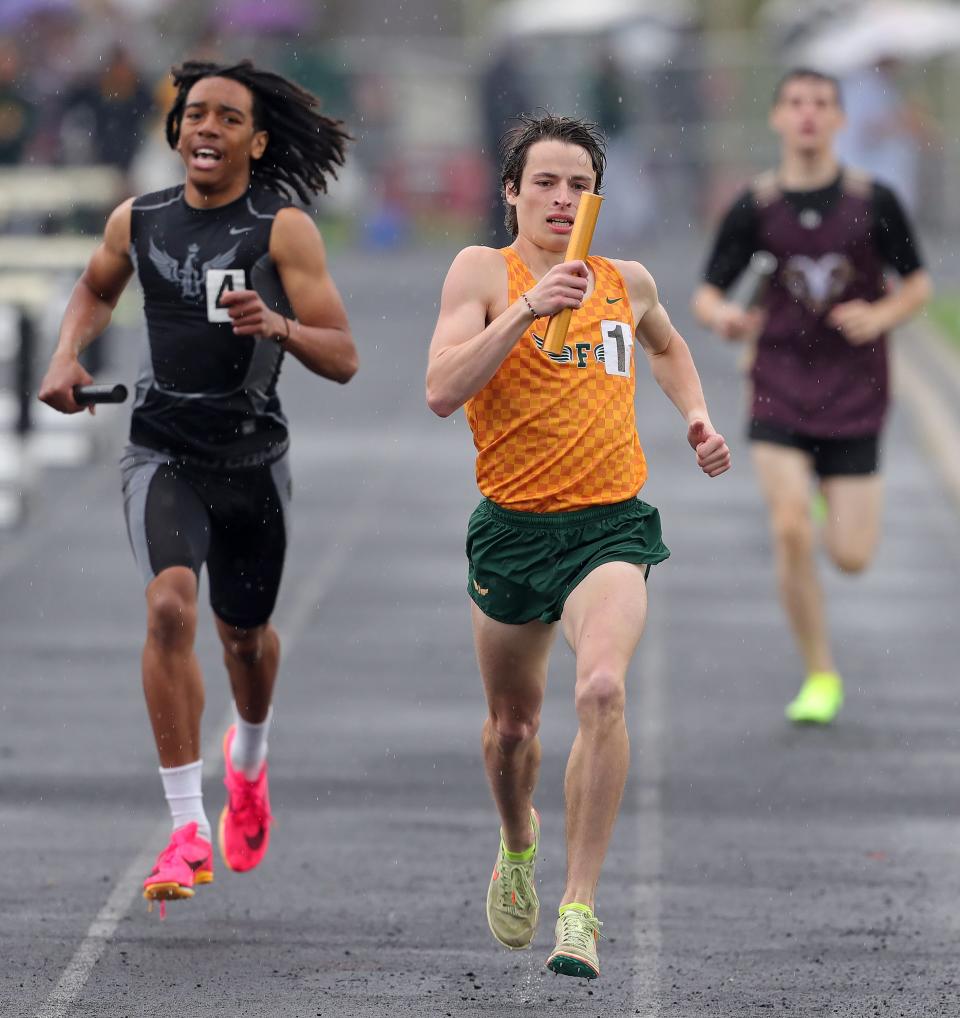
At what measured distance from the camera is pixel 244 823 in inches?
280

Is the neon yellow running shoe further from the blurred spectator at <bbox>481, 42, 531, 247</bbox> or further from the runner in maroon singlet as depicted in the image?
the blurred spectator at <bbox>481, 42, 531, 247</bbox>

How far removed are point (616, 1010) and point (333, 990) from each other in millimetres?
644

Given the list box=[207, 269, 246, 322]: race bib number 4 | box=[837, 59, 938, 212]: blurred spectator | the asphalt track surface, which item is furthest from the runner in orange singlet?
box=[837, 59, 938, 212]: blurred spectator

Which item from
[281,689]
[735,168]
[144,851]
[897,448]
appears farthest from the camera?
[735,168]

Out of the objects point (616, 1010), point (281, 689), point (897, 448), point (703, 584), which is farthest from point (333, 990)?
point (897, 448)

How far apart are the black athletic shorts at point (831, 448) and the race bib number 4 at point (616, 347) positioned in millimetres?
3305

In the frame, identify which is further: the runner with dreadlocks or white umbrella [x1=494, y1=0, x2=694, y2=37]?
white umbrella [x1=494, y1=0, x2=694, y2=37]

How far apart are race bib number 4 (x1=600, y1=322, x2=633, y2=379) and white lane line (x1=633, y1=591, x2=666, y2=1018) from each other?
1395 millimetres

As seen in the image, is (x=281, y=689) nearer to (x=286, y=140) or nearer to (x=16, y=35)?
(x=286, y=140)

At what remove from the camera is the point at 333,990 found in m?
5.95

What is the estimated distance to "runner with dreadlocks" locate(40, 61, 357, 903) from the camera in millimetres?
6648

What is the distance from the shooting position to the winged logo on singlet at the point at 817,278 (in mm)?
9219

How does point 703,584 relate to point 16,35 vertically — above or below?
below

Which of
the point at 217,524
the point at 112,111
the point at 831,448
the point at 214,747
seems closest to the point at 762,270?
the point at 831,448
